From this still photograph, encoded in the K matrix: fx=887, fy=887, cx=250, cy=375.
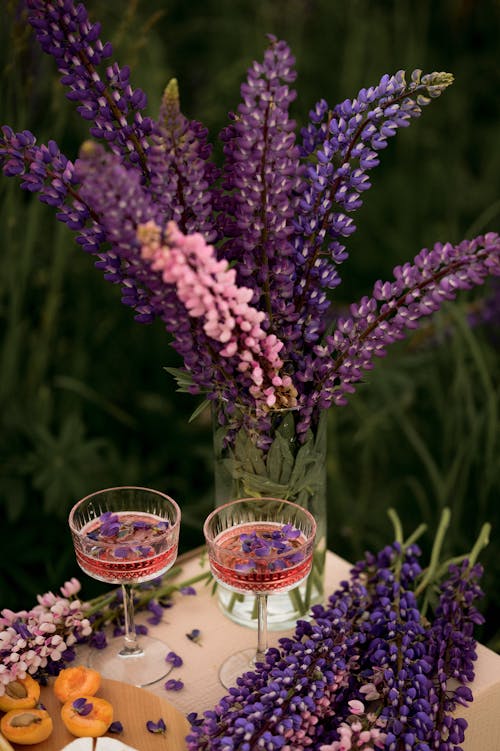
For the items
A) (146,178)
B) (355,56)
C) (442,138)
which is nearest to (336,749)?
(146,178)

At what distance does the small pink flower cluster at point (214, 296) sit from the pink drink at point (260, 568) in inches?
6.0

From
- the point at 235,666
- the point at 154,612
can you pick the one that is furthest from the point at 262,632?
the point at 154,612

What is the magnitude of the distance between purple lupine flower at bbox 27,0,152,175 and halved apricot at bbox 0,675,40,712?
1.74 ft

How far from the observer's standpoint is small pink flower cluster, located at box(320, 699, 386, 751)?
82cm

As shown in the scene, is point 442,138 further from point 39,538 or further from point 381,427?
point 39,538

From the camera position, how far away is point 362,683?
0.92 metres

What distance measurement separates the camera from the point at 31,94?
1548mm

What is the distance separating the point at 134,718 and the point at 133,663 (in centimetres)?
13

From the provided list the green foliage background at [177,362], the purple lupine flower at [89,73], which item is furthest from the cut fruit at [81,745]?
the green foliage background at [177,362]

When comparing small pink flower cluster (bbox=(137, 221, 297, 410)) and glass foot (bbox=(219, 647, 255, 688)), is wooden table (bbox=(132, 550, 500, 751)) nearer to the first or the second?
glass foot (bbox=(219, 647, 255, 688))

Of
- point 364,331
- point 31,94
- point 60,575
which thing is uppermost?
point 31,94

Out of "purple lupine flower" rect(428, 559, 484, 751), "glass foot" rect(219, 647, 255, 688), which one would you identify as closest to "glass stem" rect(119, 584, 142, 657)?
"glass foot" rect(219, 647, 255, 688)

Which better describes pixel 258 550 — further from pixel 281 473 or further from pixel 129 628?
pixel 129 628

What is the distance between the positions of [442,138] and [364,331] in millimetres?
2143
